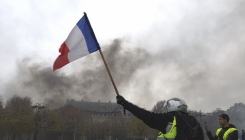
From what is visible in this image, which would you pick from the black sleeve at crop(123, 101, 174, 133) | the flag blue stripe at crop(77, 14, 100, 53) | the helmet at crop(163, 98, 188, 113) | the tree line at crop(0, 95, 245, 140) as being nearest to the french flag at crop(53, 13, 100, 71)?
the flag blue stripe at crop(77, 14, 100, 53)

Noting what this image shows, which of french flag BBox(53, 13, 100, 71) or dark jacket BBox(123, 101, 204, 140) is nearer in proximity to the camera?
dark jacket BBox(123, 101, 204, 140)

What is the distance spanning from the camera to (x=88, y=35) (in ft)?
21.3

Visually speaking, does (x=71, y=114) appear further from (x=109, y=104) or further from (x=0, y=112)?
(x=109, y=104)

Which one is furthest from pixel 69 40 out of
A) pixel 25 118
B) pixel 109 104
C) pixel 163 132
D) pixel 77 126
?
pixel 109 104

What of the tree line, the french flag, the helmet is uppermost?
the tree line

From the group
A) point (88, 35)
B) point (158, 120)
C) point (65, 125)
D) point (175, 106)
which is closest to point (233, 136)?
point (175, 106)

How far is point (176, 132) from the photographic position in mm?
3719

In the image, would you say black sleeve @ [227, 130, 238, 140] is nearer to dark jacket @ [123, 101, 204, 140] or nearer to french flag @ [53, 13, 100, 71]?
dark jacket @ [123, 101, 204, 140]

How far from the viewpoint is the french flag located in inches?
254

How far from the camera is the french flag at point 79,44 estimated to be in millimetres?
6445

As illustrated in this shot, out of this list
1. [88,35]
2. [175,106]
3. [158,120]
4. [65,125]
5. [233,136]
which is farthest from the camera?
[65,125]

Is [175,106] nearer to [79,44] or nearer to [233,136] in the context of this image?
[233,136]

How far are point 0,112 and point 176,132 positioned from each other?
49.8m

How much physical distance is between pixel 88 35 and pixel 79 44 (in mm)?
456
